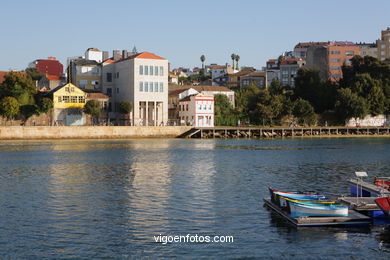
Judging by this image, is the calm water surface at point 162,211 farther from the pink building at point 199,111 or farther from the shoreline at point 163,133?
the pink building at point 199,111

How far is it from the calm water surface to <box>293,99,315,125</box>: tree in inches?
2621

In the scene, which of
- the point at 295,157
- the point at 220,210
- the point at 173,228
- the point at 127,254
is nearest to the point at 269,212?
the point at 220,210

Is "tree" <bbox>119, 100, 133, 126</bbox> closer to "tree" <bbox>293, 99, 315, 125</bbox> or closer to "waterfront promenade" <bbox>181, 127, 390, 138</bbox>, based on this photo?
"waterfront promenade" <bbox>181, 127, 390, 138</bbox>

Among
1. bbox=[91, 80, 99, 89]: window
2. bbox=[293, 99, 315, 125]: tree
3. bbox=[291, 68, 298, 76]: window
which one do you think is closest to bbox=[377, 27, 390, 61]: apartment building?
bbox=[291, 68, 298, 76]: window

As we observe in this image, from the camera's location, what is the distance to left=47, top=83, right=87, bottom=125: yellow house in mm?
98812

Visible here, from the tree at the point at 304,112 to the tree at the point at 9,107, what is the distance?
204ft

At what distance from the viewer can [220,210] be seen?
26.6 metres

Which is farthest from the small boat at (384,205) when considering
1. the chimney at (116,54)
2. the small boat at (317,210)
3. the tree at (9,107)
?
the chimney at (116,54)

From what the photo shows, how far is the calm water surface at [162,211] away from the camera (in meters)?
19.7

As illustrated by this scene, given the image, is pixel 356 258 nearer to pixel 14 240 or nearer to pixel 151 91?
pixel 14 240

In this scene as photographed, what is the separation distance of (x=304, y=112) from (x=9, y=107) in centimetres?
6494

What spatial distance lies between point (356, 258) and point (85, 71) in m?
100

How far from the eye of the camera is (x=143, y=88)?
104000 millimetres

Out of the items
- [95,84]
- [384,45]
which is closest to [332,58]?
[384,45]
